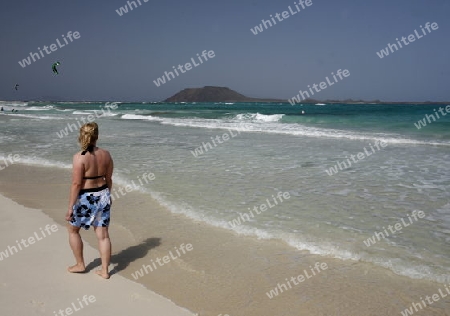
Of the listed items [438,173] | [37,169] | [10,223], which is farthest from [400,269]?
[37,169]

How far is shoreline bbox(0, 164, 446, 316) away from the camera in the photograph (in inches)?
132

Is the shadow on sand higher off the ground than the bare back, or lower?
lower

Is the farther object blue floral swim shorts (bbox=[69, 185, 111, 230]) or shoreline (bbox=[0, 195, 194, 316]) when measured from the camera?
blue floral swim shorts (bbox=[69, 185, 111, 230])

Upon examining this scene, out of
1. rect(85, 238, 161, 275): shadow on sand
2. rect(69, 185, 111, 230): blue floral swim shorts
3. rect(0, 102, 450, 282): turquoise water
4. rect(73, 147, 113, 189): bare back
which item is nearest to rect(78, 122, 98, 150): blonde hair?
rect(73, 147, 113, 189): bare back

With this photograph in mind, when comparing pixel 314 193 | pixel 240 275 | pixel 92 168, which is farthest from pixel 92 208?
pixel 314 193

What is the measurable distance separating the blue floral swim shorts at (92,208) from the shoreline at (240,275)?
0.61 metres

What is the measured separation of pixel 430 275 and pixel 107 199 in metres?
3.50

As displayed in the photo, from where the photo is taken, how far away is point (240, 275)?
388 centimetres

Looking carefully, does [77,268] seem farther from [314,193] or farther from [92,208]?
[314,193]

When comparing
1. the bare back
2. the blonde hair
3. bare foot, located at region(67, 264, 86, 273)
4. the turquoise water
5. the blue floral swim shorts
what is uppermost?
the blonde hair

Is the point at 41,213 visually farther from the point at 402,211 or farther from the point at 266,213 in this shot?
the point at 402,211

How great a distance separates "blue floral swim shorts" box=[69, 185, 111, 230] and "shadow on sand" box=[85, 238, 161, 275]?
56 cm

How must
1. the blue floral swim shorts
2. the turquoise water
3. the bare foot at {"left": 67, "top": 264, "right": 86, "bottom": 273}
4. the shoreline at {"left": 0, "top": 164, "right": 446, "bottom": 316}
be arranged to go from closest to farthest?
the shoreline at {"left": 0, "top": 164, "right": 446, "bottom": 316}
the blue floral swim shorts
the bare foot at {"left": 67, "top": 264, "right": 86, "bottom": 273}
the turquoise water

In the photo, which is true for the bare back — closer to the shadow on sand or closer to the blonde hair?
the blonde hair
